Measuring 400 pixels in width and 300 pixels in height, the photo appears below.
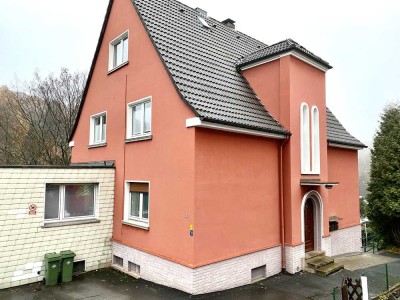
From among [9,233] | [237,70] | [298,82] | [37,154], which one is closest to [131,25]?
[237,70]

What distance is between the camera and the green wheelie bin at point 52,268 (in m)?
9.26

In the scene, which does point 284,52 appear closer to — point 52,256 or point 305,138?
point 305,138

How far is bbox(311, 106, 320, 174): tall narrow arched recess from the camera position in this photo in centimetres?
1152

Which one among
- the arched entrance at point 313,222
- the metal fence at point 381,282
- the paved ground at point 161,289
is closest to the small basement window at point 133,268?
the paved ground at point 161,289

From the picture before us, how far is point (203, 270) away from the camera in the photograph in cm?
810

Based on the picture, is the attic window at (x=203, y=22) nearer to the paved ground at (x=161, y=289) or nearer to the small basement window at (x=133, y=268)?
the small basement window at (x=133, y=268)

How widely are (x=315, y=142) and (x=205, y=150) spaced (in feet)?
17.9

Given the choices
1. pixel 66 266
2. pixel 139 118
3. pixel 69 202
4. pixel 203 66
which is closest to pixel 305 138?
pixel 203 66

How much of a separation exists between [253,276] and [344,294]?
3.06 m

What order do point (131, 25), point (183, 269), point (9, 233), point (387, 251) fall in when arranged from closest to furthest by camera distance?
point (183, 269), point (9, 233), point (131, 25), point (387, 251)

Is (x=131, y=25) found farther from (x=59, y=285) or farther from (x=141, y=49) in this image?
(x=59, y=285)

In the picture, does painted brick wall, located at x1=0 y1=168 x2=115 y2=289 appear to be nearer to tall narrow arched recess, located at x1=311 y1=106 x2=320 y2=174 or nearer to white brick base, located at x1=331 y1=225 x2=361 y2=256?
tall narrow arched recess, located at x1=311 y1=106 x2=320 y2=174

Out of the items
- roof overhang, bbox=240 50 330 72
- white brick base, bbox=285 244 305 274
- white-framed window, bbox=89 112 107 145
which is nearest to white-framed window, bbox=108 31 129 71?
white-framed window, bbox=89 112 107 145

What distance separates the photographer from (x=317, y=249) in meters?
11.6
